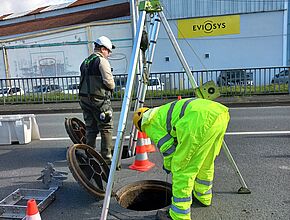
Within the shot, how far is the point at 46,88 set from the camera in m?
13.4

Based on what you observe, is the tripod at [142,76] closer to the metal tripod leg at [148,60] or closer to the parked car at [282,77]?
the metal tripod leg at [148,60]

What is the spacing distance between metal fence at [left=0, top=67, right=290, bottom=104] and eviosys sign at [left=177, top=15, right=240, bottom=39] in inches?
563

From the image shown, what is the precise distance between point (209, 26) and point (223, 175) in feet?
78.8

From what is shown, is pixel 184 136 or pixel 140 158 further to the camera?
pixel 140 158

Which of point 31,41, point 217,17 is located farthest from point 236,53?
point 31,41

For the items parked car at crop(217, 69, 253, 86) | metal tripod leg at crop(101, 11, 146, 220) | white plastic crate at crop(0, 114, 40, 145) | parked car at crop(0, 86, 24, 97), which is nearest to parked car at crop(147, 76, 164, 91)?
parked car at crop(217, 69, 253, 86)

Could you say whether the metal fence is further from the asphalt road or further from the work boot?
the work boot

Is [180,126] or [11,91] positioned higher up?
[180,126]

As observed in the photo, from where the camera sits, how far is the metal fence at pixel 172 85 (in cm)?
1202

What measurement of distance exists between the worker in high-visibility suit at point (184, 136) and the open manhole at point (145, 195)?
0.76m

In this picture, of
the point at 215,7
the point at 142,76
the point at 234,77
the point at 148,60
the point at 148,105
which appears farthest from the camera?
the point at 215,7

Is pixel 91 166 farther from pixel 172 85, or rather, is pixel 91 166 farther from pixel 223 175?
pixel 172 85

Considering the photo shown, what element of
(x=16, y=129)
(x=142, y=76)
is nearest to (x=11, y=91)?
(x=16, y=129)

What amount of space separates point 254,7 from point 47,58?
17.6 metres
